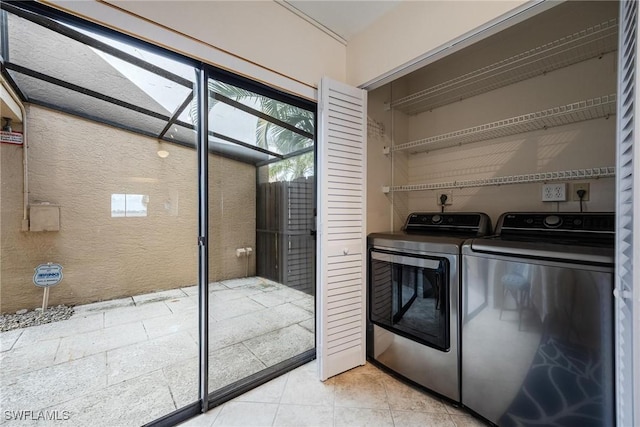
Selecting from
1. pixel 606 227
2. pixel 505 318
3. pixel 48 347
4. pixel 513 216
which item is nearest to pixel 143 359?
pixel 48 347

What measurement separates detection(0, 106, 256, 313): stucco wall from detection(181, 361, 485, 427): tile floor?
814 millimetres

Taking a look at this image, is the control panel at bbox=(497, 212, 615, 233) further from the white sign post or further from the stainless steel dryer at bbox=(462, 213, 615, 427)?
the white sign post

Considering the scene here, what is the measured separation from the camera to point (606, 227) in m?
1.29

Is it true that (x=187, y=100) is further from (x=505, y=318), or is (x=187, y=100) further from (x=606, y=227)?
(x=606, y=227)

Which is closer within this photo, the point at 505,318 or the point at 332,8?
the point at 505,318

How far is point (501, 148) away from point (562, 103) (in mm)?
415

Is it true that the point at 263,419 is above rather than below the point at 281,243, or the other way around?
below

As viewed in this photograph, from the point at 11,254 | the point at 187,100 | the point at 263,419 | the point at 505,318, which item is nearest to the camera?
the point at 505,318

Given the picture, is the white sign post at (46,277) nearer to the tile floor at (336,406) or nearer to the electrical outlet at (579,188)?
the tile floor at (336,406)

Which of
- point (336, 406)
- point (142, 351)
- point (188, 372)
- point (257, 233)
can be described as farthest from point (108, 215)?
point (336, 406)

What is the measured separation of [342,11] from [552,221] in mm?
2000

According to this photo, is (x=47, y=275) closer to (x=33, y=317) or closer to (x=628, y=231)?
(x=33, y=317)

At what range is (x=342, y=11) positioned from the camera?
66.7 inches

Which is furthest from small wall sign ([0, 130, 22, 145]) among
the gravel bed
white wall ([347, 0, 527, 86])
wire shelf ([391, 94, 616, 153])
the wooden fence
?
wire shelf ([391, 94, 616, 153])
